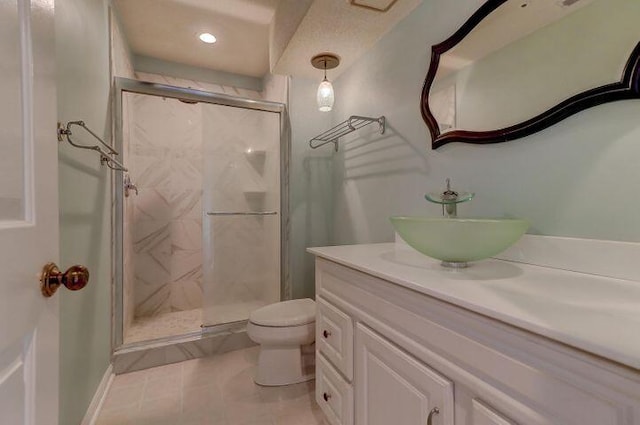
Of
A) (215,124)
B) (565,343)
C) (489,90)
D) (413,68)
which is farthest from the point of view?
(215,124)

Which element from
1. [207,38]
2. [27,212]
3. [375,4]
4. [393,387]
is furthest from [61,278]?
[207,38]

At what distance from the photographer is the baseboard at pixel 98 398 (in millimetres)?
1324

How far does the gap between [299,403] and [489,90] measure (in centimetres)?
Answer: 170

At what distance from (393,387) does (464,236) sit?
462mm

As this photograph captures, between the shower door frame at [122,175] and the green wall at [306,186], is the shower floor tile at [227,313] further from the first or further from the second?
the green wall at [306,186]

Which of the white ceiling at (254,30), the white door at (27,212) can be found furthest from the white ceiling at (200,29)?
the white door at (27,212)

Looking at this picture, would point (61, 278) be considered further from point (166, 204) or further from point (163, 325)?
point (166, 204)

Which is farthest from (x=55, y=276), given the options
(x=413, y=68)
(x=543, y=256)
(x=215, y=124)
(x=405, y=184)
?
(x=215, y=124)

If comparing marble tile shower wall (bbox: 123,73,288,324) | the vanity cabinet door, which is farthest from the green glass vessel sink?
marble tile shower wall (bbox: 123,73,288,324)

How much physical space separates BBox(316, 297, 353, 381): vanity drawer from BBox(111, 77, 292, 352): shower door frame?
99 cm

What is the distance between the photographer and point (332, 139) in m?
2.06

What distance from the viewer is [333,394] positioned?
1.16m

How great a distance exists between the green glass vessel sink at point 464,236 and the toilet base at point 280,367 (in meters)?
1.18

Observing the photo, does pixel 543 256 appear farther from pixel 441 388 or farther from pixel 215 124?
pixel 215 124
